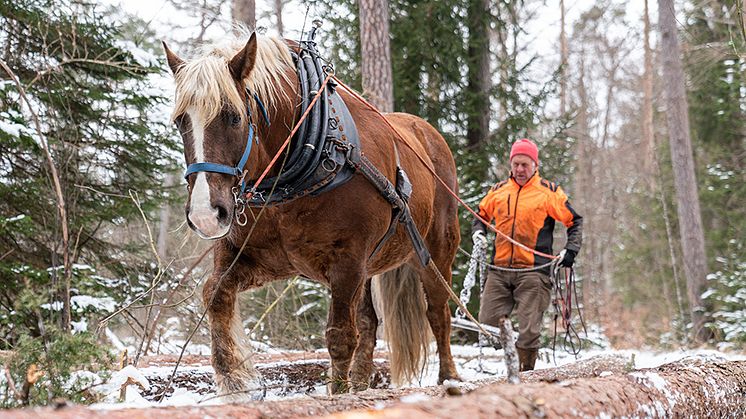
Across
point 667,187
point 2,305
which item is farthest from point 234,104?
point 667,187

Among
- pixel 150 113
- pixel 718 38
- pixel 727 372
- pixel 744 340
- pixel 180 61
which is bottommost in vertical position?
pixel 744 340

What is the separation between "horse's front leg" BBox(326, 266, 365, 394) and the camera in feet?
11.4

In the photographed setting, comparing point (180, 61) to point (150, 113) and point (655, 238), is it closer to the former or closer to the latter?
point (150, 113)

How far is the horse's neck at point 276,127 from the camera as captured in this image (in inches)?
128

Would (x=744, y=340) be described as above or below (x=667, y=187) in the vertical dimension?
below

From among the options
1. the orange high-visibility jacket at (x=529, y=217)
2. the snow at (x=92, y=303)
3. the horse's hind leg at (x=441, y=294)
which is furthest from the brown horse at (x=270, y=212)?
the snow at (x=92, y=303)

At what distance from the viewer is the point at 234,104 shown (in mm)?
2945

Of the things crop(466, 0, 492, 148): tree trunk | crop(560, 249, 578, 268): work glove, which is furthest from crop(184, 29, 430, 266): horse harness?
crop(466, 0, 492, 148): tree trunk

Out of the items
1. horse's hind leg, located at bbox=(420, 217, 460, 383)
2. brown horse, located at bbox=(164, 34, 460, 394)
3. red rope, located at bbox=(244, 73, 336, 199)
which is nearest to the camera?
brown horse, located at bbox=(164, 34, 460, 394)

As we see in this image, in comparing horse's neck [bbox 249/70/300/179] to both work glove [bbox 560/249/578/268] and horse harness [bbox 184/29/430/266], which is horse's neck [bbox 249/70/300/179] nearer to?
horse harness [bbox 184/29/430/266]

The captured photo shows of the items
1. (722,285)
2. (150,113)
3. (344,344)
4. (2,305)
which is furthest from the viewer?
(722,285)

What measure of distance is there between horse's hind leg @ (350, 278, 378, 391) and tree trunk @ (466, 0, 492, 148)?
5888 millimetres

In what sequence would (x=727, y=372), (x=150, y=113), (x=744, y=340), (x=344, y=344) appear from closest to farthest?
1. (x=727, y=372)
2. (x=344, y=344)
3. (x=150, y=113)
4. (x=744, y=340)

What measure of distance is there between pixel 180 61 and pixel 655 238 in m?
17.9
